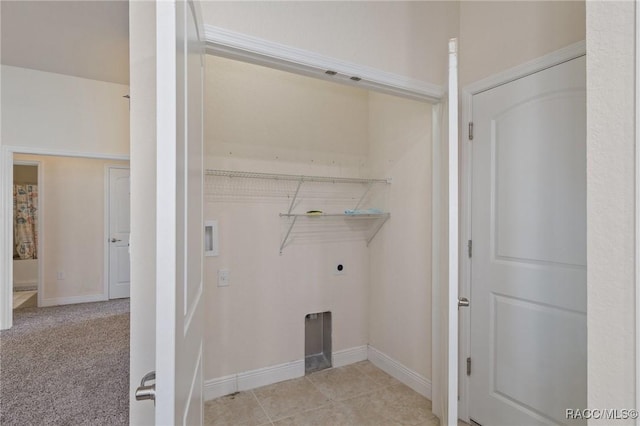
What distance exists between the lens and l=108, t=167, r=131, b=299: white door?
499 centimetres

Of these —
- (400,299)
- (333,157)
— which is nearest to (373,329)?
(400,299)

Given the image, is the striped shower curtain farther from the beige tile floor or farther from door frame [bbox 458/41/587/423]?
door frame [bbox 458/41/587/423]

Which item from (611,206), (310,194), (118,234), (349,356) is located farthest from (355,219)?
(118,234)

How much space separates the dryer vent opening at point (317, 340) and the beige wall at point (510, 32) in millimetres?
2071

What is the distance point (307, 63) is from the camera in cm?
156

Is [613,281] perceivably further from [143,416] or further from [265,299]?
[265,299]

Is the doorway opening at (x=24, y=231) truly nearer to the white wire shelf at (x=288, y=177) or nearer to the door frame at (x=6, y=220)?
the door frame at (x=6, y=220)

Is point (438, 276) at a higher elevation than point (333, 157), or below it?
below

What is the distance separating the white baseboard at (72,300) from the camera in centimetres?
461

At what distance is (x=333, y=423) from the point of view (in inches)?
81.4

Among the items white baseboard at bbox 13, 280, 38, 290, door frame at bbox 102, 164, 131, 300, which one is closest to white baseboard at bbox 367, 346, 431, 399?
door frame at bbox 102, 164, 131, 300

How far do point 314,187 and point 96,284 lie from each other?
13.4 ft

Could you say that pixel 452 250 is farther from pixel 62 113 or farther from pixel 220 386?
pixel 62 113

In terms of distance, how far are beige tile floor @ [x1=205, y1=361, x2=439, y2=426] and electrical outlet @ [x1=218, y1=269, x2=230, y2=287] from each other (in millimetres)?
785
